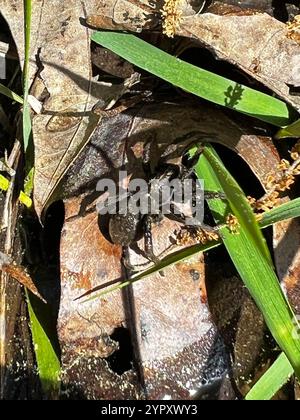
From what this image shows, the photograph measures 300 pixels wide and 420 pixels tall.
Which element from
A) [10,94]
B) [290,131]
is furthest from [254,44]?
[10,94]

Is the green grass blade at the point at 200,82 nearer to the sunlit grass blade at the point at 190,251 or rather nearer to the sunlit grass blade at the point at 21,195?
the sunlit grass blade at the point at 190,251

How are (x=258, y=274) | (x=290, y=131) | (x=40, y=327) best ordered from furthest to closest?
(x=40, y=327), (x=290, y=131), (x=258, y=274)

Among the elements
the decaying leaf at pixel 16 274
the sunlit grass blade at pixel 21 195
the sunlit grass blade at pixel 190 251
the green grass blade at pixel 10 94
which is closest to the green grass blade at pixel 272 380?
the sunlit grass blade at pixel 190 251

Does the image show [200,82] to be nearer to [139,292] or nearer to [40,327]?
[139,292]

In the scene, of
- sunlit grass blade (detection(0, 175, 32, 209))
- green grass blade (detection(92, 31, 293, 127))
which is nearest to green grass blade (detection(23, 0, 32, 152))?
sunlit grass blade (detection(0, 175, 32, 209))

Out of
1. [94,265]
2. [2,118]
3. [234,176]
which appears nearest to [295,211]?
[234,176]

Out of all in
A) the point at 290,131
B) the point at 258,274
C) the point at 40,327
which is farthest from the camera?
the point at 40,327

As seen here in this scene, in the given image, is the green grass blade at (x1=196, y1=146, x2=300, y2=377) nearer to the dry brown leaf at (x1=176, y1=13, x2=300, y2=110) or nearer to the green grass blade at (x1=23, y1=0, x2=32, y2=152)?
the dry brown leaf at (x1=176, y1=13, x2=300, y2=110)
